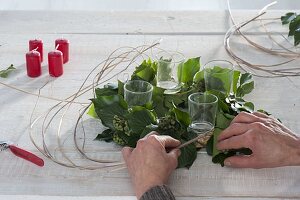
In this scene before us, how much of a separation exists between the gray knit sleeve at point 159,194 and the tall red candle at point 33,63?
0.67 meters

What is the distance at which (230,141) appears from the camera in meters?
1.33

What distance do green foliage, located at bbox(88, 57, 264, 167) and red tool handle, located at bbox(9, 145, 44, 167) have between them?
16 cm

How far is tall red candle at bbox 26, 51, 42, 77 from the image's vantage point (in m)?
1.72

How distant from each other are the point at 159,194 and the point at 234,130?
0.26m

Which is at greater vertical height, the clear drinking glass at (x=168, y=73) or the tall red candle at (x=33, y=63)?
the clear drinking glass at (x=168, y=73)

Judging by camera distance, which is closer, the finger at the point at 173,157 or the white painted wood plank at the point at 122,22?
the finger at the point at 173,157

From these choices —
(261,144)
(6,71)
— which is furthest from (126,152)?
(6,71)

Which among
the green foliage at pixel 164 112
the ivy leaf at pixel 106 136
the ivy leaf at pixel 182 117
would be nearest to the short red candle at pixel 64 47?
the green foliage at pixel 164 112

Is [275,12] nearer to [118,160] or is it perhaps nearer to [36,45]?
[36,45]

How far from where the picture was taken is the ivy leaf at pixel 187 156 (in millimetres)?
1337

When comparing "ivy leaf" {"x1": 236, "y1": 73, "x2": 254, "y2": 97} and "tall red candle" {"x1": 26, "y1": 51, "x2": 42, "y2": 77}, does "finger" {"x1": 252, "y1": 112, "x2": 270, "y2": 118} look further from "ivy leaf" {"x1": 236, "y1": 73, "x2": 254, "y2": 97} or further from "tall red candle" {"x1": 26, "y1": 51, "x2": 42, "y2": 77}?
"tall red candle" {"x1": 26, "y1": 51, "x2": 42, "y2": 77}

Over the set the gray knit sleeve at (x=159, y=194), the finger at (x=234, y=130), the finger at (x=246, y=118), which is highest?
the finger at (x=246, y=118)

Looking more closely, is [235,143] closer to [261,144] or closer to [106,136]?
[261,144]

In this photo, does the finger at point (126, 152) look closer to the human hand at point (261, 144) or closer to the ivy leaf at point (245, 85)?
the human hand at point (261, 144)
